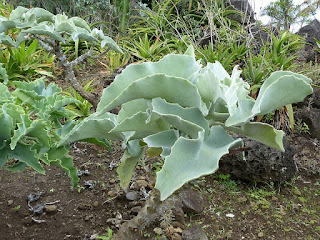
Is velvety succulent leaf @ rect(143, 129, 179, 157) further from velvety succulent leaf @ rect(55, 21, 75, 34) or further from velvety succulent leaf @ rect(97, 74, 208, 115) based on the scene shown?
velvety succulent leaf @ rect(55, 21, 75, 34)

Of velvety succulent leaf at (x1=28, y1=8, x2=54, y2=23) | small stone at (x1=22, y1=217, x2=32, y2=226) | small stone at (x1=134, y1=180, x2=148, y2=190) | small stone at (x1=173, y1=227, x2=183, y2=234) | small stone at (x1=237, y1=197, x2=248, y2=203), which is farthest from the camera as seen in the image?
small stone at (x1=237, y1=197, x2=248, y2=203)

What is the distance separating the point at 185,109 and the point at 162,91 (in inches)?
3.4

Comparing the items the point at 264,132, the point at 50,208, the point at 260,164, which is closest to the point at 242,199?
the point at 260,164

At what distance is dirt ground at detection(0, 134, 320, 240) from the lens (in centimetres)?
207

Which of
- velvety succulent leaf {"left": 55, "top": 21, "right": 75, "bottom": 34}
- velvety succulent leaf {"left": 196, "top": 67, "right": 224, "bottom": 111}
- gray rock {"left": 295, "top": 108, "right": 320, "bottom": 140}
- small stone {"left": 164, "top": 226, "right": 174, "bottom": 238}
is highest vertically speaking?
velvety succulent leaf {"left": 196, "top": 67, "right": 224, "bottom": 111}

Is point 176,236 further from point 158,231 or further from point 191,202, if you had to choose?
point 191,202

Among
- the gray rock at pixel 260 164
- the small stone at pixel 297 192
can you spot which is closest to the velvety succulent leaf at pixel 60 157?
the gray rock at pixel 260 164

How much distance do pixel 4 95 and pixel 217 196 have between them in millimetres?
1773

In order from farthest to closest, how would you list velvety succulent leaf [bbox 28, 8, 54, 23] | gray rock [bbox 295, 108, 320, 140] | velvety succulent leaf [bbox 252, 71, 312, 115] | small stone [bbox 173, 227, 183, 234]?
gray rock [bbox 295, 108, 320, 140] → small stone [bbox 173, 227, 183, 234] → velvety succulent leaf [bbox 28, 8, 54, 23] → velvety succulent leaf [bbox 252, 71, 312, 115]

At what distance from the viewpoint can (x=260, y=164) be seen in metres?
2.92

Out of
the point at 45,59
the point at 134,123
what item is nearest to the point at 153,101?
the point at 134,123

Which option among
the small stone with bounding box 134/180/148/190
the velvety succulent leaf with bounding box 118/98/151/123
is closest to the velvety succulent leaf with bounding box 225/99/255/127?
the velvety succulent leaf with bounding box 118/98/151/123

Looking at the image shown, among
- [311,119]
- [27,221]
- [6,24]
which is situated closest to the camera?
[6,24]

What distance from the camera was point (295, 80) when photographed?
2.91 ft
